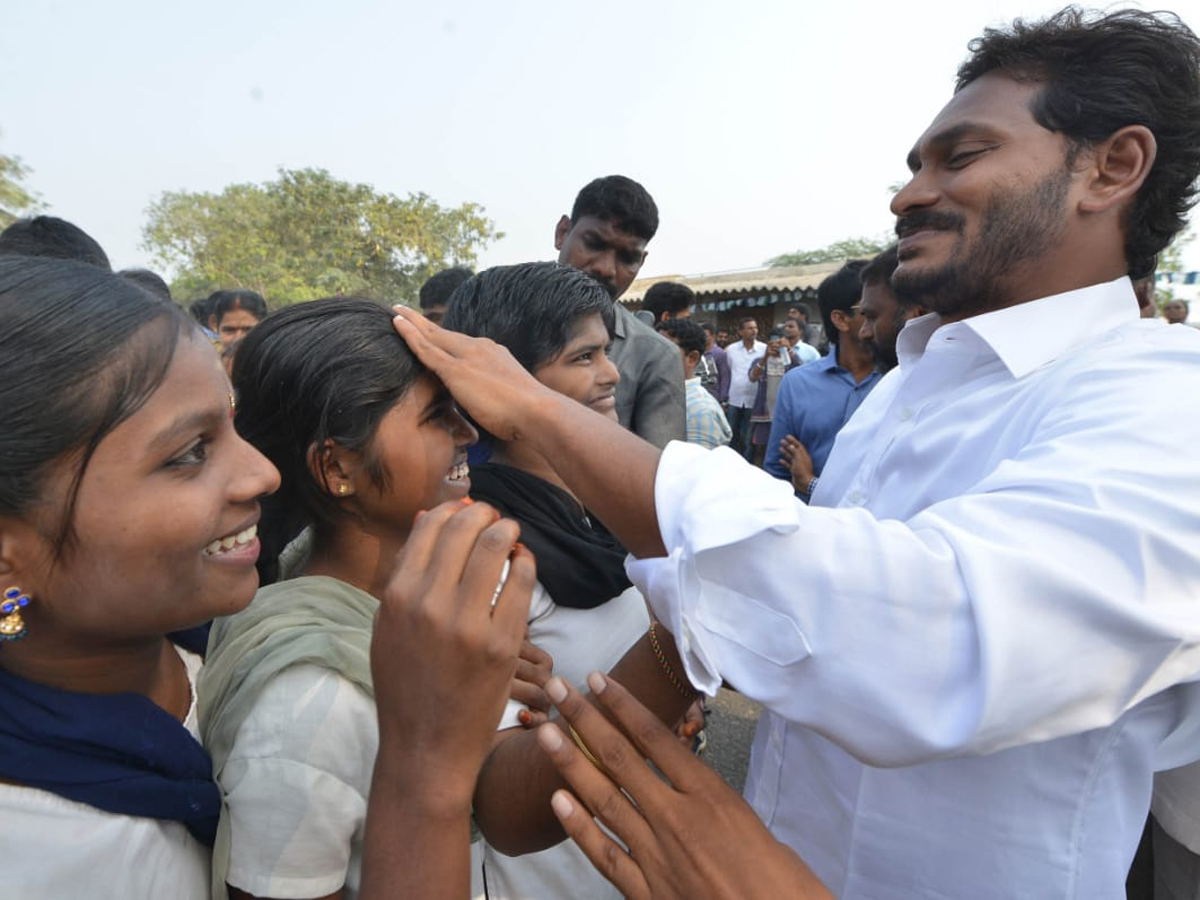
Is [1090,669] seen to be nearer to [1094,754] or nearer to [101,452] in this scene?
[1094,754]

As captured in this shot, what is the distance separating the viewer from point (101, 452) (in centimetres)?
96

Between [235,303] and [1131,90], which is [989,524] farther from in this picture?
[235,303]

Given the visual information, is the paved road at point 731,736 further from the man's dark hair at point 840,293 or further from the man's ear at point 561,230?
the man's ear at point 561,230

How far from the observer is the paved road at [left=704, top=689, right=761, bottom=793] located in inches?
144

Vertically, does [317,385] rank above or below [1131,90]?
below

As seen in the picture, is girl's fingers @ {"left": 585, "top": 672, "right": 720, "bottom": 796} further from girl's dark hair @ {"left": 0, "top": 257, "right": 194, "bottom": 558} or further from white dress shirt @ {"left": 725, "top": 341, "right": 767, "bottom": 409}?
white dress shirt @ {"left": 725, "top": 341, "right": 767, "bottom": 409}

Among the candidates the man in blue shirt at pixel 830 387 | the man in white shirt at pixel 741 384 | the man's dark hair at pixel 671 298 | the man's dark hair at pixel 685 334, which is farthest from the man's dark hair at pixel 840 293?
the man in white shirt at pixel 741 384

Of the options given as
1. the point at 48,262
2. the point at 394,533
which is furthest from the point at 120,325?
the point at 394,533

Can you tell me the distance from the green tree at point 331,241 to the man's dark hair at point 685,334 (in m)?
22.8

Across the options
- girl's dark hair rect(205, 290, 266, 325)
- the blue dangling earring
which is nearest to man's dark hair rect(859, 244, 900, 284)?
the blue dangling earring

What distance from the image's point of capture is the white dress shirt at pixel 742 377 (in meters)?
10.4

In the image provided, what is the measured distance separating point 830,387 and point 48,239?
164 inches

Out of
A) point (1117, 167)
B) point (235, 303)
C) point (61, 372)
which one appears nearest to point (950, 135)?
point (1117, 167)

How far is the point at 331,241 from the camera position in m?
28.1
